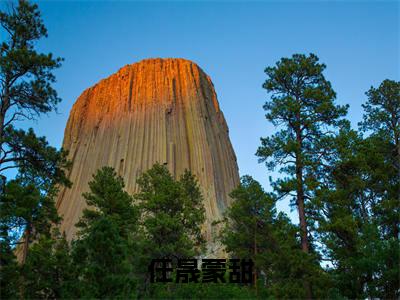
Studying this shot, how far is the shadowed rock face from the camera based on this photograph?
182ft

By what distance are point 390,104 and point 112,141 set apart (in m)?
40.4

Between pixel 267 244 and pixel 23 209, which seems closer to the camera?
pixel 23 209

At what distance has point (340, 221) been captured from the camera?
1878cm

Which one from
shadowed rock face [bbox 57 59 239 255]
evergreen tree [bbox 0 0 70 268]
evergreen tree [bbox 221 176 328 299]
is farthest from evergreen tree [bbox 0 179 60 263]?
shadowed rock face [bbox 57 59 239 255]

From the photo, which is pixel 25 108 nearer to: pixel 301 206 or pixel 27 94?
pixel 27 94

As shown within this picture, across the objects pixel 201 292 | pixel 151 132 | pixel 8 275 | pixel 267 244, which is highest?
pixel 151 132

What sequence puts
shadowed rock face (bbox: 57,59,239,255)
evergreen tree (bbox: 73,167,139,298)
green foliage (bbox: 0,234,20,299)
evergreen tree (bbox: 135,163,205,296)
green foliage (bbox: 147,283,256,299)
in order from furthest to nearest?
shadowed rock face (bbox: 57,59,239,255), evergreen tree (bbox: 135,163,205,296), green foliage (bbox: 147,283,256,299), green foliage (bbox: 0,234,20,299), evergreen tree (bbox: 73,167,139,298)

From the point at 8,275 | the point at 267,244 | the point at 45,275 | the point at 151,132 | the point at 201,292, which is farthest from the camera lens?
the point at 151,132

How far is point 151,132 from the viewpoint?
58.6 m

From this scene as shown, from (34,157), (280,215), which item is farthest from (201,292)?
(34,157)

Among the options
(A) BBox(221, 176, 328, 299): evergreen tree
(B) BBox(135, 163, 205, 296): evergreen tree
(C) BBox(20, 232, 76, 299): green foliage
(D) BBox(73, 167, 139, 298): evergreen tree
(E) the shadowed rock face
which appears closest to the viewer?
(D) BBox(73, 167, 139, 298): evergreen tree

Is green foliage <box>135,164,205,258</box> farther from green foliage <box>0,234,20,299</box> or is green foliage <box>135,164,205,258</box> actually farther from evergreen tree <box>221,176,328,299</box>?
green foliage <box>0,234,20,299</box>

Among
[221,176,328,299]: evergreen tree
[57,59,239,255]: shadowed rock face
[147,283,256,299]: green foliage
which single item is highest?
[57,59,239,255]: shadowed rock face

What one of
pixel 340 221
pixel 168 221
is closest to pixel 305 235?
pixel 340 221
